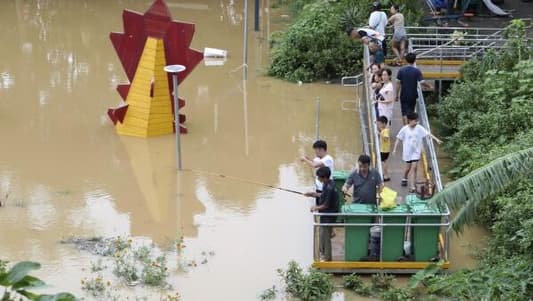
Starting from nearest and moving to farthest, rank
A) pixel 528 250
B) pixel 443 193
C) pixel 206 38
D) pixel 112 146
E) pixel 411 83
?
pixel 443 193, pixel 528 250, pixel 411 83, pixel 112 146, pixel 206 38

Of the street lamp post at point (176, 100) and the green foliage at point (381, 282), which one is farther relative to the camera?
the street lamp post at point (176, 100)

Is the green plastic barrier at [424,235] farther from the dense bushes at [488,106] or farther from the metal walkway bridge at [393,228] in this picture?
the dense bushes at [488,106]

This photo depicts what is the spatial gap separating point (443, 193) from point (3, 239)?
6.46 meters

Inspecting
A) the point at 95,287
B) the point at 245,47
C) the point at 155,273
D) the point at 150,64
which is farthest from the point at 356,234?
the point at 245,47

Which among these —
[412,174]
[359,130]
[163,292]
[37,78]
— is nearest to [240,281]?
[163,292]

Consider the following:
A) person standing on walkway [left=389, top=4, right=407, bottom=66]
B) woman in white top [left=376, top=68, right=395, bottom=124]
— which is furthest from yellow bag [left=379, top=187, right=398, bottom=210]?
person standing on walkway [left=389, top=4, right=407, bottom=66]

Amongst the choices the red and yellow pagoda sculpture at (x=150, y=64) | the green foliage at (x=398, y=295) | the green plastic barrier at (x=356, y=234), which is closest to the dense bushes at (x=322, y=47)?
the red and yellow pagoda sculpture at (x=150, y=64)

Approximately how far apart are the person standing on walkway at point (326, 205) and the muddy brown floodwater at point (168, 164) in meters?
0.57

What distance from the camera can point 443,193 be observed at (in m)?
10.2

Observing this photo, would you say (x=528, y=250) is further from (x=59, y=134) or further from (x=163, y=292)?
(x=59, y=134)

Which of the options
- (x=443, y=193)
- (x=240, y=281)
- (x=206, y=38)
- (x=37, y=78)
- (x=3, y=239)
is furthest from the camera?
(x=206, y=38)

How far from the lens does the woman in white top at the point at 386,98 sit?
49.9 ft

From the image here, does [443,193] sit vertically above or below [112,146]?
above

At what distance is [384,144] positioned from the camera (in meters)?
14.1
